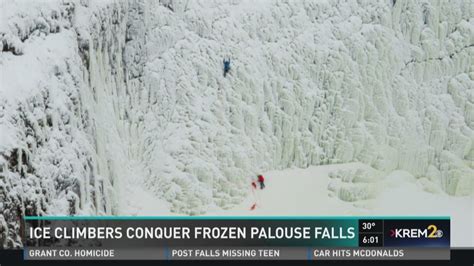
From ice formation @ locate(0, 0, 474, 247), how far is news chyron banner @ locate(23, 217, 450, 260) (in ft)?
5.32

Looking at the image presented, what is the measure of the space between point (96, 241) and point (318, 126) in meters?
7.55

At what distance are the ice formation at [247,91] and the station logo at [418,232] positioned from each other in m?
4.77

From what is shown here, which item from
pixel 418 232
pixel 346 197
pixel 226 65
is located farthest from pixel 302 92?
pixel 418 232

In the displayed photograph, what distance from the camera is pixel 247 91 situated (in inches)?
916

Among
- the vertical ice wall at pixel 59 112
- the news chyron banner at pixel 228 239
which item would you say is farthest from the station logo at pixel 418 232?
the vertical ice wall at pixel 59 112

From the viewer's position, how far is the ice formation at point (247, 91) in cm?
2022

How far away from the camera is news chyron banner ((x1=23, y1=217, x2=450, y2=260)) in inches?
693

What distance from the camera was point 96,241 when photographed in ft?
57.8

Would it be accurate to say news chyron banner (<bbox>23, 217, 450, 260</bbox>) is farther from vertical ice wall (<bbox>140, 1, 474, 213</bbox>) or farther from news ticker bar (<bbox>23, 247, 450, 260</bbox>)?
vertical ice wall (<bbox>140, 1, 474, 213</bbox>)

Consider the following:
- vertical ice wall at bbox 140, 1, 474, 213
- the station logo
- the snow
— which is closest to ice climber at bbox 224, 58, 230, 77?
vertical ice wall at bbox 140, 1, 474, 213

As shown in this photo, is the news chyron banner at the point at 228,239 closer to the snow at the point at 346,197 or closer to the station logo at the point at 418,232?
the station logo at the point at 418,232

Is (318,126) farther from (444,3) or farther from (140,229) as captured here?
(140,229)

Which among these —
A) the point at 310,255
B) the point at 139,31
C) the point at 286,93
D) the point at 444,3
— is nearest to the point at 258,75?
the point at 286,93

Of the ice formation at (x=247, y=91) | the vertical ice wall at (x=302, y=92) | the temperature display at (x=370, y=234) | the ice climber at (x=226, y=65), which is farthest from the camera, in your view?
the ice climber at (x=226, y=65)
